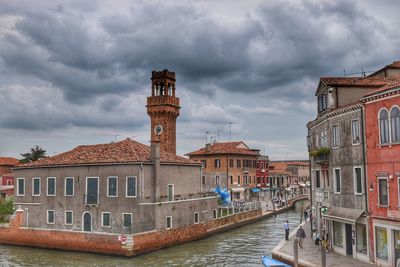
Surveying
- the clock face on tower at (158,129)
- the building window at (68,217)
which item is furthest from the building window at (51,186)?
the clock face on tower at (158,129)

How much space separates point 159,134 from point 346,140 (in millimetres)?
31075

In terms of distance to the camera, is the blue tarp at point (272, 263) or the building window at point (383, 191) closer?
the building window at point (383, 191)

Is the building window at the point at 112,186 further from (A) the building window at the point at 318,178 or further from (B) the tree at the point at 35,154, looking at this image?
(B) the tree at the point at 35,154

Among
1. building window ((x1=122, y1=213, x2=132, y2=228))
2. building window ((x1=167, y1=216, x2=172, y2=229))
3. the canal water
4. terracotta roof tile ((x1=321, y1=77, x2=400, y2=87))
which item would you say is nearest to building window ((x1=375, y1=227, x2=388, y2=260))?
terracotta roof tile ((x1=321, y1=77, x2=400, y2=87))

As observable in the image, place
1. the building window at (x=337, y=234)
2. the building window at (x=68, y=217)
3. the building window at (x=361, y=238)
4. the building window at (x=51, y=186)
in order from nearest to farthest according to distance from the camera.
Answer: the building window at (x=361, y=238), the building window at (x=337, y=234), the building window at (x=68, y=217), the building window at (x=51, y=186)

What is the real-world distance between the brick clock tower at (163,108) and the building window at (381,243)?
32261mm

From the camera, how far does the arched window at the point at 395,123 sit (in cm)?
1803

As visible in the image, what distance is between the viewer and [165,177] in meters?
32.4

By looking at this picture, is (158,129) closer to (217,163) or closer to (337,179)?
(217,163)

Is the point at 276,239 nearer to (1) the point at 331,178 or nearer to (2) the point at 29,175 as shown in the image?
(1) the point at 331,178

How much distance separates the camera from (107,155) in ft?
105

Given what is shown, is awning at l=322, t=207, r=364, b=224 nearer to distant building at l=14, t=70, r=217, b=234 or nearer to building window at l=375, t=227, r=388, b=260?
building window at l=375, t=227, r=388, b=260

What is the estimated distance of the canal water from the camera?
25984 mm

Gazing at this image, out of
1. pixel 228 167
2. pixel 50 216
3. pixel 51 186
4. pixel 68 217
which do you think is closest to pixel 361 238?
pixel 68 217
